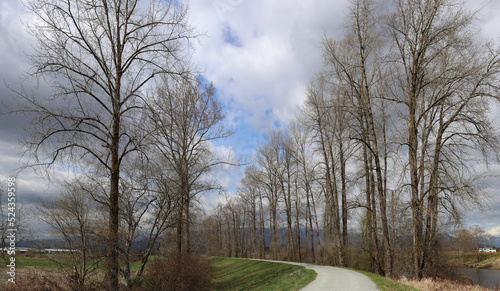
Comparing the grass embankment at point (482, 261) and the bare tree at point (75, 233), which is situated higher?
the bare tree at point (75, 233)

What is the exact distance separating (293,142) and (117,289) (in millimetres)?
26622

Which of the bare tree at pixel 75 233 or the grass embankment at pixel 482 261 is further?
the grass embankment at pixel 482 261

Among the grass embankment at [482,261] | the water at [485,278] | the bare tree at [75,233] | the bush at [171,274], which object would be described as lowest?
the grass embankment at [482,261]

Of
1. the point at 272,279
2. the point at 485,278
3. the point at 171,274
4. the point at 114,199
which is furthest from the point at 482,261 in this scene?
the point at 114,199

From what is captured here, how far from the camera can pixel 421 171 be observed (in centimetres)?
1434

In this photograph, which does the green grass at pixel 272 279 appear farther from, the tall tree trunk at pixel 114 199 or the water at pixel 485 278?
the water at pixel 485 278

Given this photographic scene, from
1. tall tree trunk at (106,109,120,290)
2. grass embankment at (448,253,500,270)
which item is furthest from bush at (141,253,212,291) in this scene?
grass embankment at (448,253,500,270)

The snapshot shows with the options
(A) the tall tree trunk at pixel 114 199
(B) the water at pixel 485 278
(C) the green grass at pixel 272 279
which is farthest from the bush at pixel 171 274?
(B) the water at pixel 485 278

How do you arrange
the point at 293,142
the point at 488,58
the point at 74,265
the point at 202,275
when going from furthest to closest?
1. the point at 293,142
2. the point at 202,275
3. the point at 488,58
4. the point at 74,265

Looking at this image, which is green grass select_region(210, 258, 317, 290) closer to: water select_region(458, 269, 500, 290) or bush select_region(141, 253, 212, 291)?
bush select_region(141, 253, 212, 291)

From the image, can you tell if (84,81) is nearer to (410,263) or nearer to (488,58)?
(488,58)

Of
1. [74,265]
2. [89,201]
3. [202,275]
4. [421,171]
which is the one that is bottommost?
[202,275]

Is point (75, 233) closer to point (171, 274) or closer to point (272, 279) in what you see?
point (171, 274)

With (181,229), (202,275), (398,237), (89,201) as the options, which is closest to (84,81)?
(89,201)
